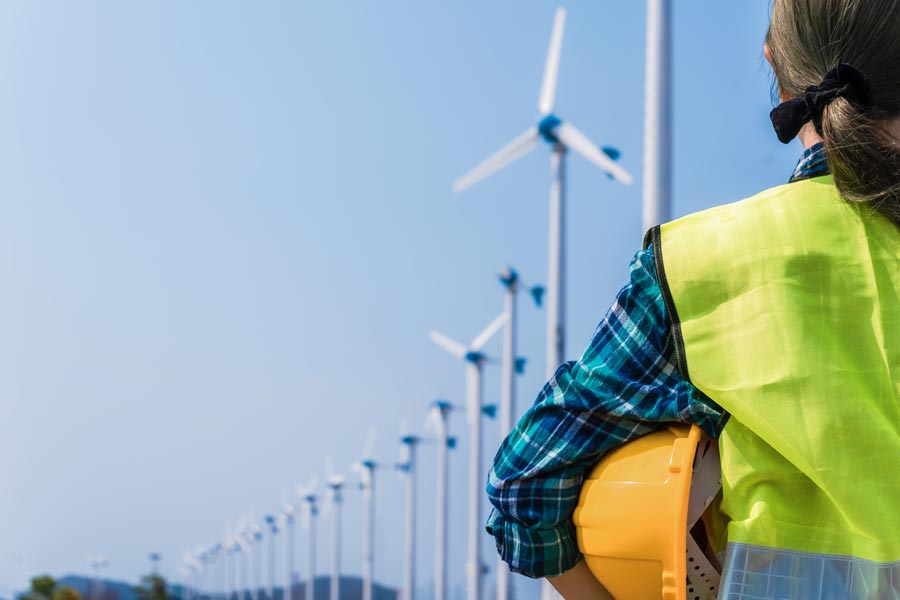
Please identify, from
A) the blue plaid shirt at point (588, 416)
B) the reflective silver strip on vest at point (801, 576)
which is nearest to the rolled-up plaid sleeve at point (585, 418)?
the blue plaid shirt at point (588, 416)

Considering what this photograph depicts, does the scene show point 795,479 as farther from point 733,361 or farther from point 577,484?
point 577,484

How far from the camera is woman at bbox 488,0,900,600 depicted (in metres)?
1.89

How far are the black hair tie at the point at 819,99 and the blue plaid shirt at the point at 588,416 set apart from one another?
0.05 m

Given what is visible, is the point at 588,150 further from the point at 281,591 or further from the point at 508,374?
the point at 281,591

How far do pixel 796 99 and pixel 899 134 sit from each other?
19 cm

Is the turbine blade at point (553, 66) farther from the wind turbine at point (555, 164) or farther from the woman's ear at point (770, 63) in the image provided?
the woman's ear at point (770, 63)

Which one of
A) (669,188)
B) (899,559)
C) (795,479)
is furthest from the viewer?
(669,188)

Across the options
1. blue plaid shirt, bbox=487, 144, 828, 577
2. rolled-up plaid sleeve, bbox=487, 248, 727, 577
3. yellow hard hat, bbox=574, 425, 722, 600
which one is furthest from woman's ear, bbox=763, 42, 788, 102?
yellow hard hat, bbox=574, 425, 722, 600

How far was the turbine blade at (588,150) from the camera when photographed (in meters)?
21.8

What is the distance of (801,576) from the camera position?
6.28 ft

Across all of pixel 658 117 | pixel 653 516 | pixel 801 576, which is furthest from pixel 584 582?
pixel 658 117

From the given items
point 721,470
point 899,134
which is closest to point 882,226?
point 899,134

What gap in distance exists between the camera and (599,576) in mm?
2182

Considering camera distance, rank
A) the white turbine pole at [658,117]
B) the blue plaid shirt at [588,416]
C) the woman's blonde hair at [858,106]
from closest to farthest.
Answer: the woman's blonde hair at [858,106] → the blue plaid shirt at [588,416] → the white turbine pole at [658,117]
